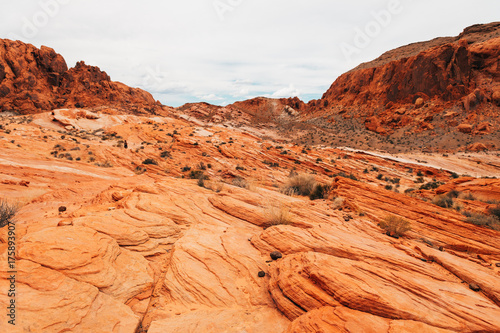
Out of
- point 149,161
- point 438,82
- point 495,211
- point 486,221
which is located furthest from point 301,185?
point 438,82

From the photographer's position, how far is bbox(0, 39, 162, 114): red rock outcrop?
172 feet

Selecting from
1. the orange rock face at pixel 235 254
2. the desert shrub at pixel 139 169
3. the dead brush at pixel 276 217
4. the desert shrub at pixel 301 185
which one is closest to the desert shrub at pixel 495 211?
the orange rock face at pixel 235 254

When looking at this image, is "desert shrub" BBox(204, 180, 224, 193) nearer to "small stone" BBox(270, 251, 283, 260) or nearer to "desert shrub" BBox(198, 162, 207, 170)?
"small stone" BBox(270, 251, 283, 260)

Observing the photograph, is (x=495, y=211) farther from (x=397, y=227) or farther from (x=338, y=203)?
(x=338, y=203)

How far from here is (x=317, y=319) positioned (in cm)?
353

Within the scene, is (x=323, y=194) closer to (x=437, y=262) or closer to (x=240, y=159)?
(x=437, y=262)

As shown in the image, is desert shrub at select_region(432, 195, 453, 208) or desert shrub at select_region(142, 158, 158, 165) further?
desert shrub at select_region(142, 158, 158, 165)

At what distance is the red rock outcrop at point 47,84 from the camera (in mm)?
52562

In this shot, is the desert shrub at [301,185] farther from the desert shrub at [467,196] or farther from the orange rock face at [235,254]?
the desert shrub at [467,196]

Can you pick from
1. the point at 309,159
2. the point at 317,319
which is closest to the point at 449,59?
the point at 309,159

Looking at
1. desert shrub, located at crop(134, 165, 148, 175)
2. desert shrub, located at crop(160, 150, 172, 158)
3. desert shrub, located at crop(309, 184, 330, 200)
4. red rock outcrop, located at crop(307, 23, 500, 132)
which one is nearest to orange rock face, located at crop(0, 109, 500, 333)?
desert shrub, located at crop(309, 184, 330, 200)

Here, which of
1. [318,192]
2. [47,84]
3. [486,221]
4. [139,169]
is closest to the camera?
[486,221]

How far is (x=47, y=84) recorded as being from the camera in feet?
195

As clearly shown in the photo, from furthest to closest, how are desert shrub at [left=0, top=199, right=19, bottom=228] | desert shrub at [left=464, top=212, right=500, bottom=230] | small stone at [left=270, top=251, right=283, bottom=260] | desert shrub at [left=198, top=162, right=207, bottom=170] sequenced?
desert shrub at [left=198, top=162, right=207, bottom=170]
desert shrub at [left=464, top=212, right=500, bottom=230]
desert shrub at [left=0, top=199, right=19, bottom=228]
small stone at [left=270, top=251, right=283, bottom=260]
